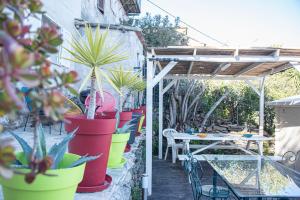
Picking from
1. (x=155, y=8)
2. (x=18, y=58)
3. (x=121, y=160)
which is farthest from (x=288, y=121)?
(x=155, y=8)

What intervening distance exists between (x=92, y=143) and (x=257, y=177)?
9.52ft

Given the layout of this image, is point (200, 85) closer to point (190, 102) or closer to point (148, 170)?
point (190, 102)

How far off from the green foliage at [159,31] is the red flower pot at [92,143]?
366 inches

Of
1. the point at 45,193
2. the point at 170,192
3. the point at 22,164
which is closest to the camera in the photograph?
the point at 45,193

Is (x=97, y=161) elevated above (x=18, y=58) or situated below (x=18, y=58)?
below

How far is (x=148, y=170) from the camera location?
5695 mm

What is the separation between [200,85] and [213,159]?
5.45 m

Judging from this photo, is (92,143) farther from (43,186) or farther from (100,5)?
(100,5)

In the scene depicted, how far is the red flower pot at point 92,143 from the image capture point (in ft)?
6.60

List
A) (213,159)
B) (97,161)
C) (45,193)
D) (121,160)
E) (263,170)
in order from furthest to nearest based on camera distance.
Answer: (213,159) < (263,170) < (121,160) < (97,161) < (45,193)

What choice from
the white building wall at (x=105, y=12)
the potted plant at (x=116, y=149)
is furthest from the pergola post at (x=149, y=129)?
the white building wall at (x=105, y=12)

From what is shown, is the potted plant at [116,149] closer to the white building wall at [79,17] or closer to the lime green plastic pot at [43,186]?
the lime green plastic pot at [43,186]

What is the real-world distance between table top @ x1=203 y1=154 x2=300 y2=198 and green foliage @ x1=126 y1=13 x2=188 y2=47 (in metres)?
6.47

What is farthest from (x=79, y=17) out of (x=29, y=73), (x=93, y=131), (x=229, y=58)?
(x=29, y=73)
